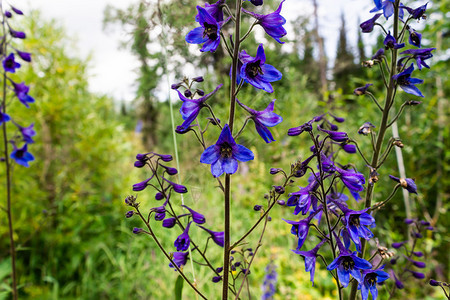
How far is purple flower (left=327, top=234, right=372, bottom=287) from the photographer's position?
0.99 metres

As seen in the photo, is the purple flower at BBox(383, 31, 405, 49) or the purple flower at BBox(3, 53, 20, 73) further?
the purple flower at BBox(3, 53, 20, 73)

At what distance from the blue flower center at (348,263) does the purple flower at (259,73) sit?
1.97ft

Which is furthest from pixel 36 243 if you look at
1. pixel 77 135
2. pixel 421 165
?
pixel 421 165

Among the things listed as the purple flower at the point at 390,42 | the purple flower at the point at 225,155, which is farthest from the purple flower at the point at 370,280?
the purple flower at the point at 390,42

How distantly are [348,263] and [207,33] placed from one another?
0.88m

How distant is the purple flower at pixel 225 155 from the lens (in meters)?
0.99

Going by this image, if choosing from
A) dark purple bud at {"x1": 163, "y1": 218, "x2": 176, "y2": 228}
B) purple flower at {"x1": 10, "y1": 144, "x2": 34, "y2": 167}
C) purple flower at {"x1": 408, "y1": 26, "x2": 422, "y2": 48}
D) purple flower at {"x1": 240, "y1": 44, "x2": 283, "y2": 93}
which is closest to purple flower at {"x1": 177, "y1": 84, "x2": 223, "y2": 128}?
purple flower at {"x1": 240, "y1": 44, "x2": 283, "y2": 93}

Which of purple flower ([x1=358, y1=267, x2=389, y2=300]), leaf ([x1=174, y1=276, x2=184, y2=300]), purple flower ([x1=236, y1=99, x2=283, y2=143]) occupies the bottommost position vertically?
leaf ([x1=174, y1=276, x2=184, y2=300])

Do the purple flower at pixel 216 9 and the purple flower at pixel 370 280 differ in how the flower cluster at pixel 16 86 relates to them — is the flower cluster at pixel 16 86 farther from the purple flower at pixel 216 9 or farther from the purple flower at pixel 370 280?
the purple flower at pixel 370 280

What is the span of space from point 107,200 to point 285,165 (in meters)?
2.72

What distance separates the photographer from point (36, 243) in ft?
13.9

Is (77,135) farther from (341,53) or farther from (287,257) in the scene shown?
(341,53)

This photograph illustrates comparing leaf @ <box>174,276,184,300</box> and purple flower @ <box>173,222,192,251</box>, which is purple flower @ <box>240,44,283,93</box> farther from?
leaf @ <box>174,276,184,300</box>

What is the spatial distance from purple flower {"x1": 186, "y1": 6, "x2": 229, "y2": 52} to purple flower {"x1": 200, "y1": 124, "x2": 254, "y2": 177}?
0.94 ft
